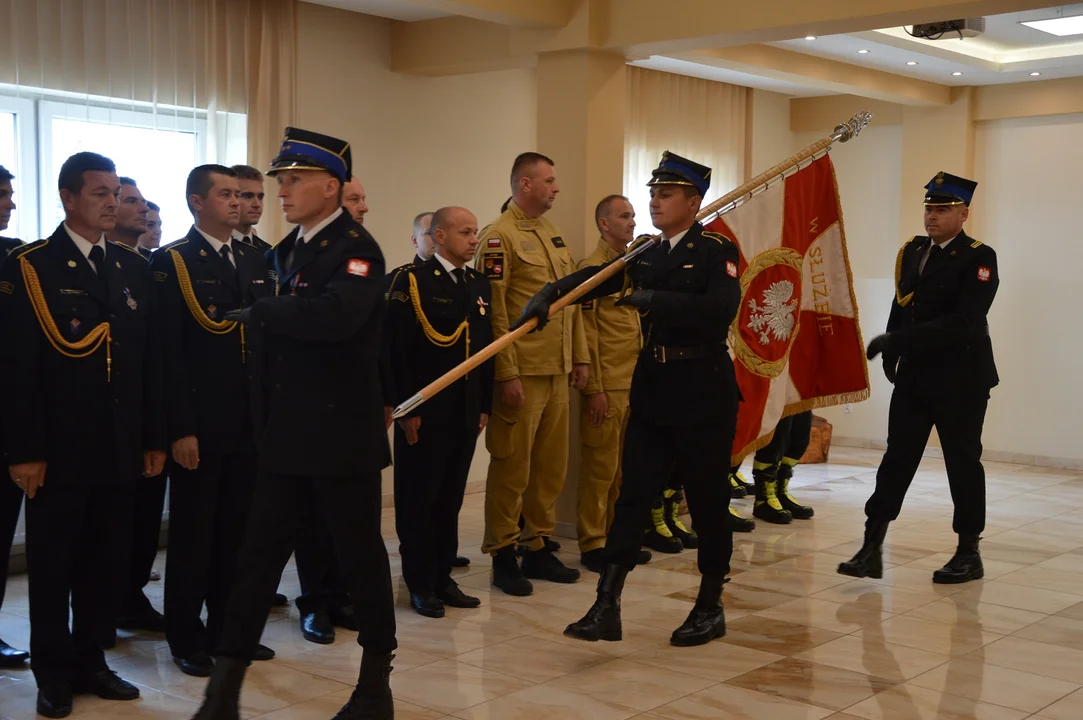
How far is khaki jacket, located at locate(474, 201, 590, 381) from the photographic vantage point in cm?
506

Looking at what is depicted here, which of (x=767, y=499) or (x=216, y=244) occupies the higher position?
(x=216, y=244)

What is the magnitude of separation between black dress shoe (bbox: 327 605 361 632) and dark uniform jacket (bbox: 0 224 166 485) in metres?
1.10

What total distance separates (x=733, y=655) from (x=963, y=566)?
5.60ft

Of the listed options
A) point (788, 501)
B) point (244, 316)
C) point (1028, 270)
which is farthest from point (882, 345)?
point (1028, 270)

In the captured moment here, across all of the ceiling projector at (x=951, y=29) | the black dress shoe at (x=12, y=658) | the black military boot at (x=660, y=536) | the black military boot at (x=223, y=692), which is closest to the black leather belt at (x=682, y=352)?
the black military boot at (x=223, y=692)

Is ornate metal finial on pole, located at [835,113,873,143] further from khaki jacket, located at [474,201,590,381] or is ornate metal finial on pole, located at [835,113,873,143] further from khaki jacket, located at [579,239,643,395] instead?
khaki jacket, located at [474,201,590,381]

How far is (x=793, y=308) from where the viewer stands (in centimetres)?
596

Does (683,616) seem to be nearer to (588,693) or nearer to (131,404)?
(588,693)

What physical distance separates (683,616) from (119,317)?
2434 mm

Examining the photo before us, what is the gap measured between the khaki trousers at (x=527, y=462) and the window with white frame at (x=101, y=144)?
2.06 metres

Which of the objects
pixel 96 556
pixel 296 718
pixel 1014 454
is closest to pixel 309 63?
pixel 96 556

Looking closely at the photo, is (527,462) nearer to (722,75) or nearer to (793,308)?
(793,308)

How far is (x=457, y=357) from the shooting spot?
470cm

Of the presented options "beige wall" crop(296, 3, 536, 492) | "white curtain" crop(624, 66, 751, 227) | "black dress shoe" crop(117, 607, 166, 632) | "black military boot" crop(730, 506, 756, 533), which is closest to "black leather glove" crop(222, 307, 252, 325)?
"black dress shoe" crop(117, 607, 166, 632)
